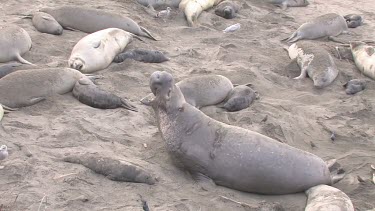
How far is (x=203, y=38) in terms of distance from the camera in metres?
8.73

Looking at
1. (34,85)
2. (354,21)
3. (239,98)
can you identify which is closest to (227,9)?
(354,21)

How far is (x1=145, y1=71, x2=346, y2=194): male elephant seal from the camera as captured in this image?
4691 millimetres

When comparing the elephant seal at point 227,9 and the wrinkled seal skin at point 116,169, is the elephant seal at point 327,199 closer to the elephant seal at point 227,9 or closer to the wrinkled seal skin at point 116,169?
the wrinkled seal skin at point 116,169

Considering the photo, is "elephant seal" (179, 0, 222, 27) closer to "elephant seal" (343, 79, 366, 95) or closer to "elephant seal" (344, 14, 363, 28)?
"elephant seal" (344, 14, 363, 28)

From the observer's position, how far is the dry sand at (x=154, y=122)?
433cm

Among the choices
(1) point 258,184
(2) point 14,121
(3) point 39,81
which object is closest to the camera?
(1) point 258,184

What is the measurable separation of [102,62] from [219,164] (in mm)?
2691

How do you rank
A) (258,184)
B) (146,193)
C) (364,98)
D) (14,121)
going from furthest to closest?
(364,98)
(14,121)
(258,184)
(146,193)

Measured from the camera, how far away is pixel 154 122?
5.75 meters

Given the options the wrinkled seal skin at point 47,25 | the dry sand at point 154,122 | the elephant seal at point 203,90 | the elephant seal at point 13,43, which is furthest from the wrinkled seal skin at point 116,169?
the wrinkled seal skin at point 47,25

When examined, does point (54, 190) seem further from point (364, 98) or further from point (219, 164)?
point (364, 98)

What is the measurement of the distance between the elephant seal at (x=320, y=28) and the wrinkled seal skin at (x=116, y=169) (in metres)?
4.95

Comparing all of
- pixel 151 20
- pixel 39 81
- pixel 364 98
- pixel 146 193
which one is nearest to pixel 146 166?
pixel 146 193

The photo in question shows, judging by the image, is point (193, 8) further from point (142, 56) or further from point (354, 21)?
point (354, 21)
